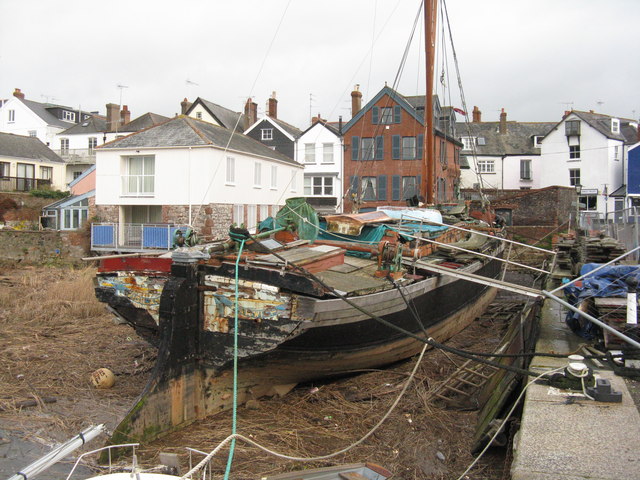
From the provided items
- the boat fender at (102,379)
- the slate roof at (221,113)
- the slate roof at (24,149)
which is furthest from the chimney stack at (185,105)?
the boat fender at (102,379)

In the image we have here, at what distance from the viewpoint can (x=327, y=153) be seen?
37.2 meters

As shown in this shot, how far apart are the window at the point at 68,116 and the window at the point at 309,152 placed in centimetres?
2906

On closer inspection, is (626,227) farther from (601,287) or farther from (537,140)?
A: (537,140)

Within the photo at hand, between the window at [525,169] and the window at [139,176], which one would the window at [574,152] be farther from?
the window at [139,176]

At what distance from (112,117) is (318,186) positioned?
19.5 meters

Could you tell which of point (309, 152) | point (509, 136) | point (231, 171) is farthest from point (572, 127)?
point (231, 171)

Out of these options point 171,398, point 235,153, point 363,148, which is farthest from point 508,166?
point 171,398

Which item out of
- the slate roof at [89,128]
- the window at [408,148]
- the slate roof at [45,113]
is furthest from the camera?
the slate roof at [45,113]

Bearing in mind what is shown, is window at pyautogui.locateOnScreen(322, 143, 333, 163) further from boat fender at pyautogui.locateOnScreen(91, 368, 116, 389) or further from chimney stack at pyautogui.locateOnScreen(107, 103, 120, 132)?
boat fender at pyautogui.locateOnScreen(91, 368, 116, 389)

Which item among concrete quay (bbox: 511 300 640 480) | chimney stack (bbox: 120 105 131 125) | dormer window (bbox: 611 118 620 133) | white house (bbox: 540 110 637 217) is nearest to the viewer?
concrete quay (bbox: 511 300 640 480)

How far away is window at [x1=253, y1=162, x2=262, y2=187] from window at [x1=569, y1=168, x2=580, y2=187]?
25.6 m

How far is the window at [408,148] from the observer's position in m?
35.5

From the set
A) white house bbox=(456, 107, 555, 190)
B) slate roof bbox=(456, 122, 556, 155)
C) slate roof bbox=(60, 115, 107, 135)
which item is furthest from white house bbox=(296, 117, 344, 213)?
slate roof bbox=(60, 115, 107, 135)

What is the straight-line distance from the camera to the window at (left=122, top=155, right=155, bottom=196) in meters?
25.2
